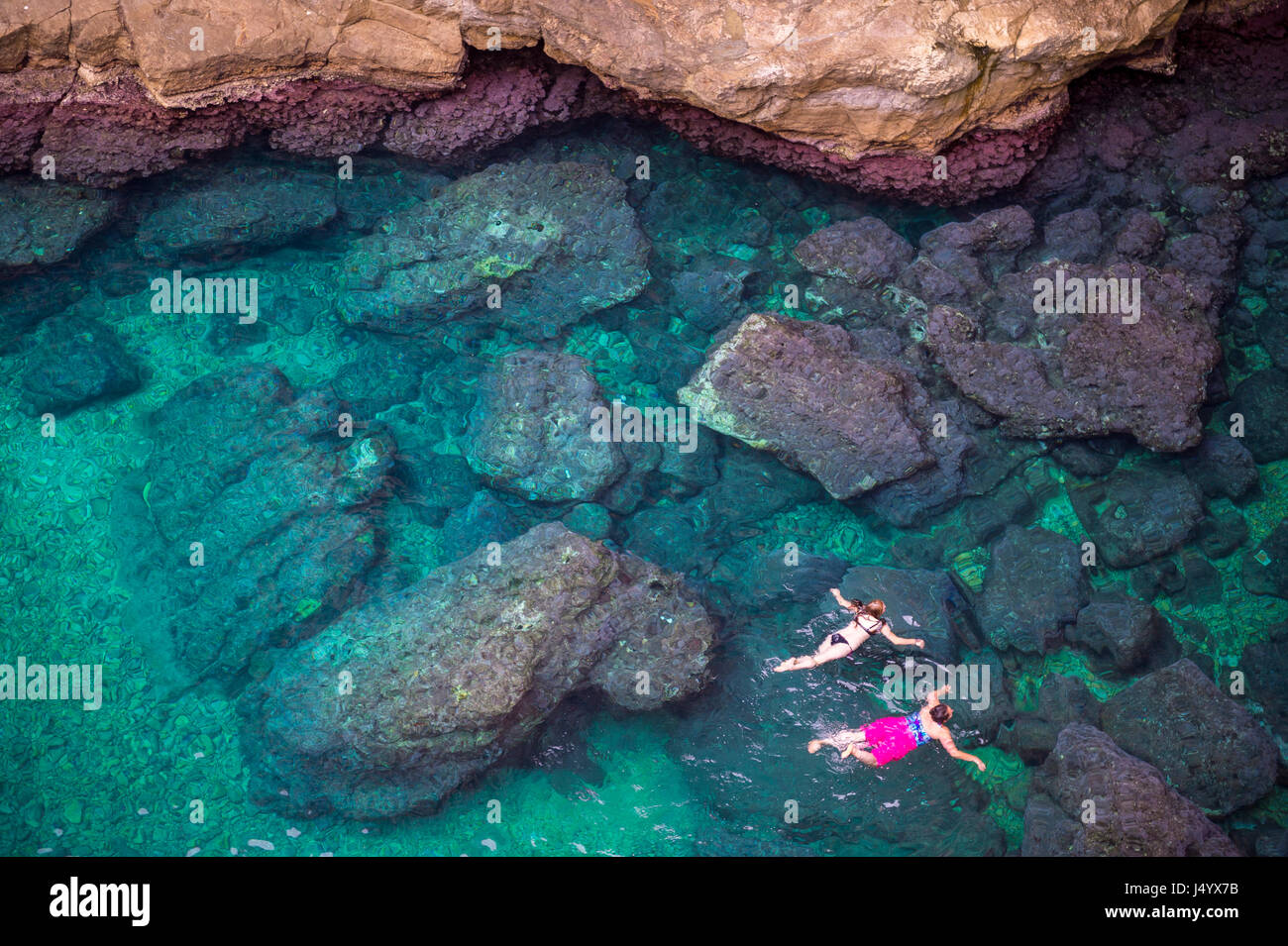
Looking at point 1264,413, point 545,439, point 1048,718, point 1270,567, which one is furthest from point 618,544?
point 1264,413

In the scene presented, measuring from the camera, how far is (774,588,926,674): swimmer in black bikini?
6.64 meters

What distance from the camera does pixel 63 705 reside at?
693cm

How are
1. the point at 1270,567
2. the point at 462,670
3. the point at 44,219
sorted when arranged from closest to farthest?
the point at 462,670, the point at 1270,567, the point at 44,219

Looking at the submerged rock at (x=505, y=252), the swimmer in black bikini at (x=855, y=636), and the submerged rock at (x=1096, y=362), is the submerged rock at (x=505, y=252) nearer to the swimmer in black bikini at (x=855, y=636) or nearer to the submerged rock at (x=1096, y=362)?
the submerged rock at (x=1096, y=362)

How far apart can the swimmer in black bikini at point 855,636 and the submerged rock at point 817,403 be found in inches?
37.4

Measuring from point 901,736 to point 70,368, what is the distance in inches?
292

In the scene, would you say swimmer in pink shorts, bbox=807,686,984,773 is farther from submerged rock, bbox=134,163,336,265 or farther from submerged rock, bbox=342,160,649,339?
submerged rock, bbox=134,163,336,265

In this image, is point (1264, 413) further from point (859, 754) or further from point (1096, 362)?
point (859, 754)

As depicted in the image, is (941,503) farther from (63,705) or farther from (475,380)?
(63,705)

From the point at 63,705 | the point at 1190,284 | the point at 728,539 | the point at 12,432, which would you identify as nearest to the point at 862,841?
the point at 728,539

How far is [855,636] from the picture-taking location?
21.9ft

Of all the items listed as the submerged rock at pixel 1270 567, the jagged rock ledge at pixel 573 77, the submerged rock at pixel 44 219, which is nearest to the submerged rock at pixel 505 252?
the jagged rock ledge at pixel 573 77

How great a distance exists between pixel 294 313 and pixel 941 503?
5.92m

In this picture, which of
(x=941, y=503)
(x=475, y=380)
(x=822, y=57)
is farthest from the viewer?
(x=475, y=380)
